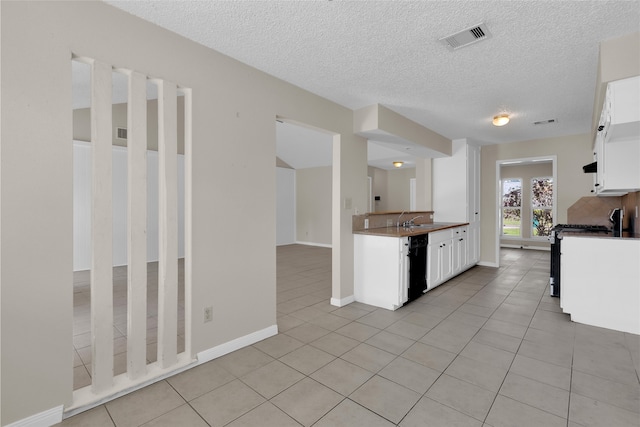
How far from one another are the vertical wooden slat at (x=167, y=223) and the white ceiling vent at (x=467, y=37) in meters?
2.09

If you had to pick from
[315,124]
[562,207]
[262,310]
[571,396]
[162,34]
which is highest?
[162,34]

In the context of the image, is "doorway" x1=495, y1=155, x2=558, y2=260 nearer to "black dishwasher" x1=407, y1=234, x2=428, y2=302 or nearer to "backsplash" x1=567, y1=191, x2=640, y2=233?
"backsplash" x1=567, y1=191, x2=640, y2=233

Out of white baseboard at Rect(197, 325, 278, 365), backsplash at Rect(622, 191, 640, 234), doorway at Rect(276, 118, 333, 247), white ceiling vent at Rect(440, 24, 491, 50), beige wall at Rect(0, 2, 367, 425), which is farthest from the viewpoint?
doorway at Rect(276, 118, 333, 247)

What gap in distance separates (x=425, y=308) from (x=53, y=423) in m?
3.34

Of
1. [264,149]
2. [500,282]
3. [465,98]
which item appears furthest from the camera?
[500,282]

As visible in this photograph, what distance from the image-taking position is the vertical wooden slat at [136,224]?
1999 mm

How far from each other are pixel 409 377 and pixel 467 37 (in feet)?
8.26

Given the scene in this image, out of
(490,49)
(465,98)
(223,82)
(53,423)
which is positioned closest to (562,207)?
(465,98)

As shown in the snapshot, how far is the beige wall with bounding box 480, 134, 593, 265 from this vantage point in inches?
203

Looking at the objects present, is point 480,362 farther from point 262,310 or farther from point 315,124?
point 315,124

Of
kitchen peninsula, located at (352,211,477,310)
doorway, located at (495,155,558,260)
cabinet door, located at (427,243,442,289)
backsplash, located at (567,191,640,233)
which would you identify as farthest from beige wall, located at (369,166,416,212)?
cabinet door, located at (427,243,442,289)

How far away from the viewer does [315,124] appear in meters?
3.32

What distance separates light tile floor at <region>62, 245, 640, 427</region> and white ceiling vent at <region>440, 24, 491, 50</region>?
247 centimetres

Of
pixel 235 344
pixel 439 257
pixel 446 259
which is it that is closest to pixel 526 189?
pixel 446 259
